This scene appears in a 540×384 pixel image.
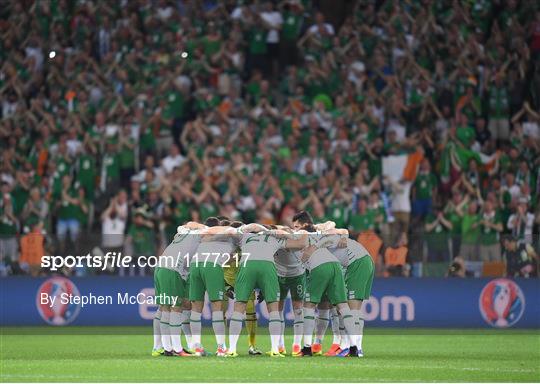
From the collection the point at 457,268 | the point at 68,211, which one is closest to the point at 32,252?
the point at 68,211

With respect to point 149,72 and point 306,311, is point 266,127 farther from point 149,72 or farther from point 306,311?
point 306,311

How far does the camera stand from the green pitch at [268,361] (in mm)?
18391

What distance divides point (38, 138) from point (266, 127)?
5.71m

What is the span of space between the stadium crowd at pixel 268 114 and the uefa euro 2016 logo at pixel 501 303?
1736 mm

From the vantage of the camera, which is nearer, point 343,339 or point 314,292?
point 314,292

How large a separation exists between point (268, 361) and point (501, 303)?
378 inches

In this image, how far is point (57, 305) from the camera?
96.7ft

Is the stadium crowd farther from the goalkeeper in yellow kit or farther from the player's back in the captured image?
the player's back

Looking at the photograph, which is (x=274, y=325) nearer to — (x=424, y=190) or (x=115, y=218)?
(x=115, y=218)

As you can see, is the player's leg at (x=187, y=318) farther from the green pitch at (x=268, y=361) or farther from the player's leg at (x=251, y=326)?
the player's leg at (x=251, y=326)

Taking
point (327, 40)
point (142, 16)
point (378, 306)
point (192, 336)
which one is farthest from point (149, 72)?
point (192, 336)

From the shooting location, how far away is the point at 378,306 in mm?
29109

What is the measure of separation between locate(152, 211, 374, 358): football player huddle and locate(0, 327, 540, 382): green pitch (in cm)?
51

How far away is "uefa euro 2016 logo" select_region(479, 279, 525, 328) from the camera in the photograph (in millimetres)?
28875
